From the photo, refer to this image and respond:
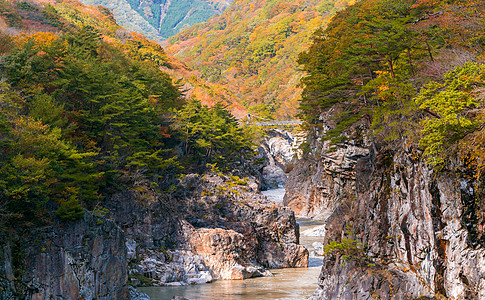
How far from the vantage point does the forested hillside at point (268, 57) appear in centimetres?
10456

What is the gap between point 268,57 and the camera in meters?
135

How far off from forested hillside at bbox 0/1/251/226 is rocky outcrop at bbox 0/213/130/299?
82cm

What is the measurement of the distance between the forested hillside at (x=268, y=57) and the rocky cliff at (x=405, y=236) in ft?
232

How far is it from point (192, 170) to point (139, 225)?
41.4 ft

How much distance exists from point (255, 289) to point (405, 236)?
9.71 meters

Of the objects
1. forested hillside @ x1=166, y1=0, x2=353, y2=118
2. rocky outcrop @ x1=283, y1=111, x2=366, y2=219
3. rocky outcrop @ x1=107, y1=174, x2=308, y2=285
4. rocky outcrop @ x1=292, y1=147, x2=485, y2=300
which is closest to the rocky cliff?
rocky outcrop @ x1=292, y1=147, x2=485, y2=300

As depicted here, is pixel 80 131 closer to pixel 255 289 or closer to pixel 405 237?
pixel 255 289

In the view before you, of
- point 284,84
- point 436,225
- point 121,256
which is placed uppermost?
point 284,84

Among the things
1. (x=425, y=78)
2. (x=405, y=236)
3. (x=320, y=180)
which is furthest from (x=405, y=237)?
(x=320, y=180)

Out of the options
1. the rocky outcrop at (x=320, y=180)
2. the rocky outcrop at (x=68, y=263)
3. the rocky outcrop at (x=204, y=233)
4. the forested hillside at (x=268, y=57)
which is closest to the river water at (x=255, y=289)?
the rocky outcrop at (x=204, y=233)

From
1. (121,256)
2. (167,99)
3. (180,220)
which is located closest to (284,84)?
(167,99)

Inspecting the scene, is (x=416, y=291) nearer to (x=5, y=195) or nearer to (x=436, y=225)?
(x=436, y=225)

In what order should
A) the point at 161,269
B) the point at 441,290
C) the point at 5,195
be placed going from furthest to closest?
the point at 161,269, the point at 5,195, the point at 441,290

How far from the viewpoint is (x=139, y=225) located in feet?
87.4
